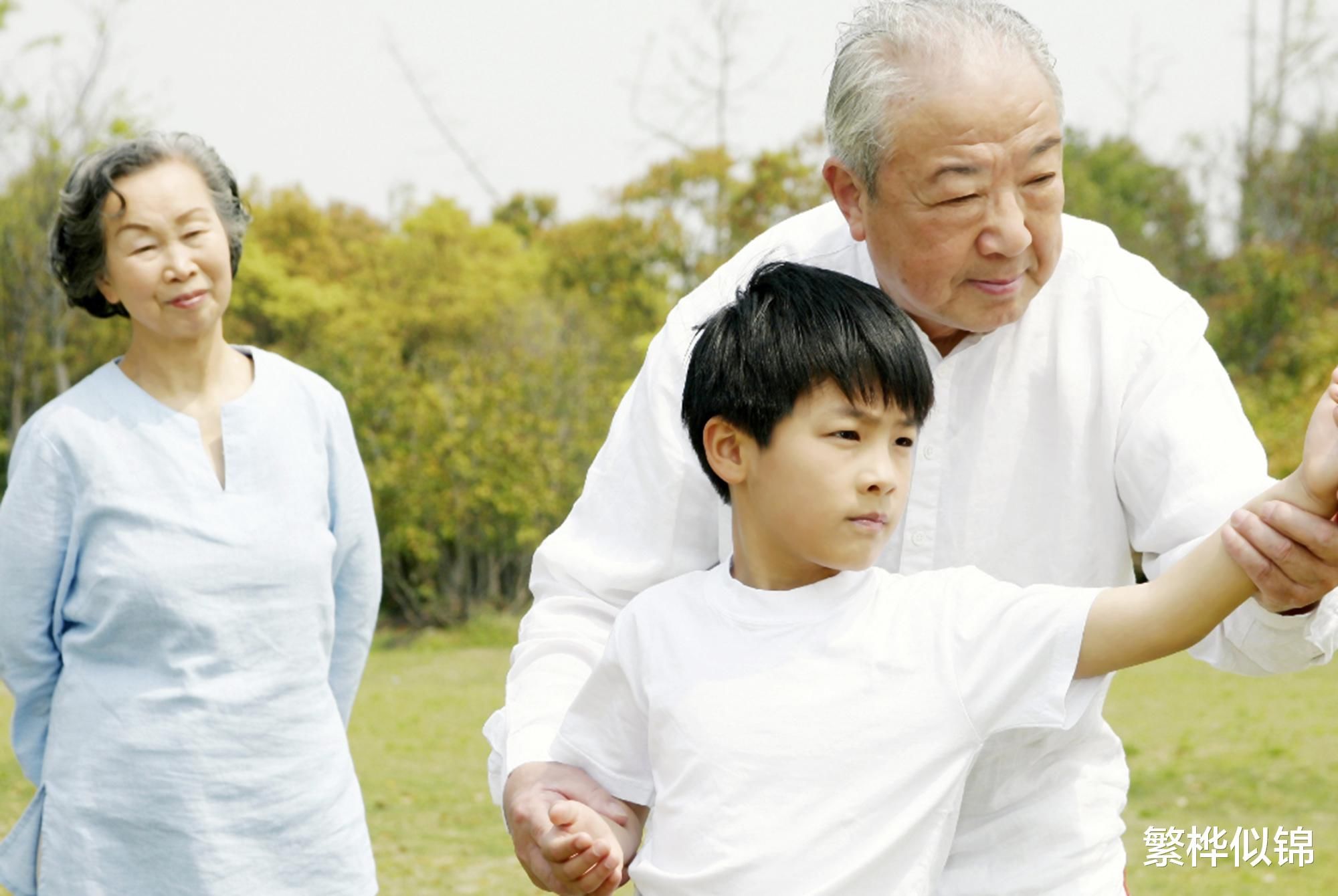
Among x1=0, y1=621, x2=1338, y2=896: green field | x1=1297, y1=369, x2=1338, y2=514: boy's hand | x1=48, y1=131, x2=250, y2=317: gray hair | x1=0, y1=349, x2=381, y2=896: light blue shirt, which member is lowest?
x1=0, y1=621, x2=1338, y2=896: green field

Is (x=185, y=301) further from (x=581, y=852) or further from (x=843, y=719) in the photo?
(x=843, y=719)

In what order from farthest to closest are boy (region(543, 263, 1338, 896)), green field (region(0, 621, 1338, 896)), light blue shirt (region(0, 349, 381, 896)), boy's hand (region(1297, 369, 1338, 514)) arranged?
green field (region(0, 621, 1338, 896)), light blue shirt (region(0, 349, 381, 896)), boy (region(543, 263, 1338, 896)), boy's hand (region(1297, 369, 1338, 514))

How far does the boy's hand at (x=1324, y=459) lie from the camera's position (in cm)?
185

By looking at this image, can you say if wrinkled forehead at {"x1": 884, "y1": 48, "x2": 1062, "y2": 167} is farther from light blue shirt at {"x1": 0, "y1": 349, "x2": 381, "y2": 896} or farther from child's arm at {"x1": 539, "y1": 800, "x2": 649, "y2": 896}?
light blue shirt at {"x1": 0, "y1": 349, "x2": 381, "y2": 896}

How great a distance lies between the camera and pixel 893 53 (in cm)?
Answer: 235

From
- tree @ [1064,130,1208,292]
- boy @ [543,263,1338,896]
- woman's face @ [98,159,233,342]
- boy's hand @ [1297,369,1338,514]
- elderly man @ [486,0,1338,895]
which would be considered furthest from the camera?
tree @ [1064,130,1208,292]

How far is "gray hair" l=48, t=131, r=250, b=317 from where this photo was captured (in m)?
3.72

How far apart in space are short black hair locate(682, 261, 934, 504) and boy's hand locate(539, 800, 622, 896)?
19.9 inches

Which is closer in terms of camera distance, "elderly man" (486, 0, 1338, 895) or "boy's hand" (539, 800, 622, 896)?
"boy's hand" (539, 800, 622, 896)

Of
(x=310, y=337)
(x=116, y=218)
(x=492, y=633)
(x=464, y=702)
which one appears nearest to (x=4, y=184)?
(x=310, y=337)

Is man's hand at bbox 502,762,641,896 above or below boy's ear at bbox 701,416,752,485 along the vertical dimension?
below

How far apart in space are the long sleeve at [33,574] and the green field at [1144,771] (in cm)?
309

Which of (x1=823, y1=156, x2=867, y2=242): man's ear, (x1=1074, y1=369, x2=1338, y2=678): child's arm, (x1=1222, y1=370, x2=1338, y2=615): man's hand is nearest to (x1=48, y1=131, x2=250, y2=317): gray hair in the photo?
(x1=823, y1=156, x2=867, y2=242): man's ear

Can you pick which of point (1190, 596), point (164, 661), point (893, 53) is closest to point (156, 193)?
point (164, 661)
